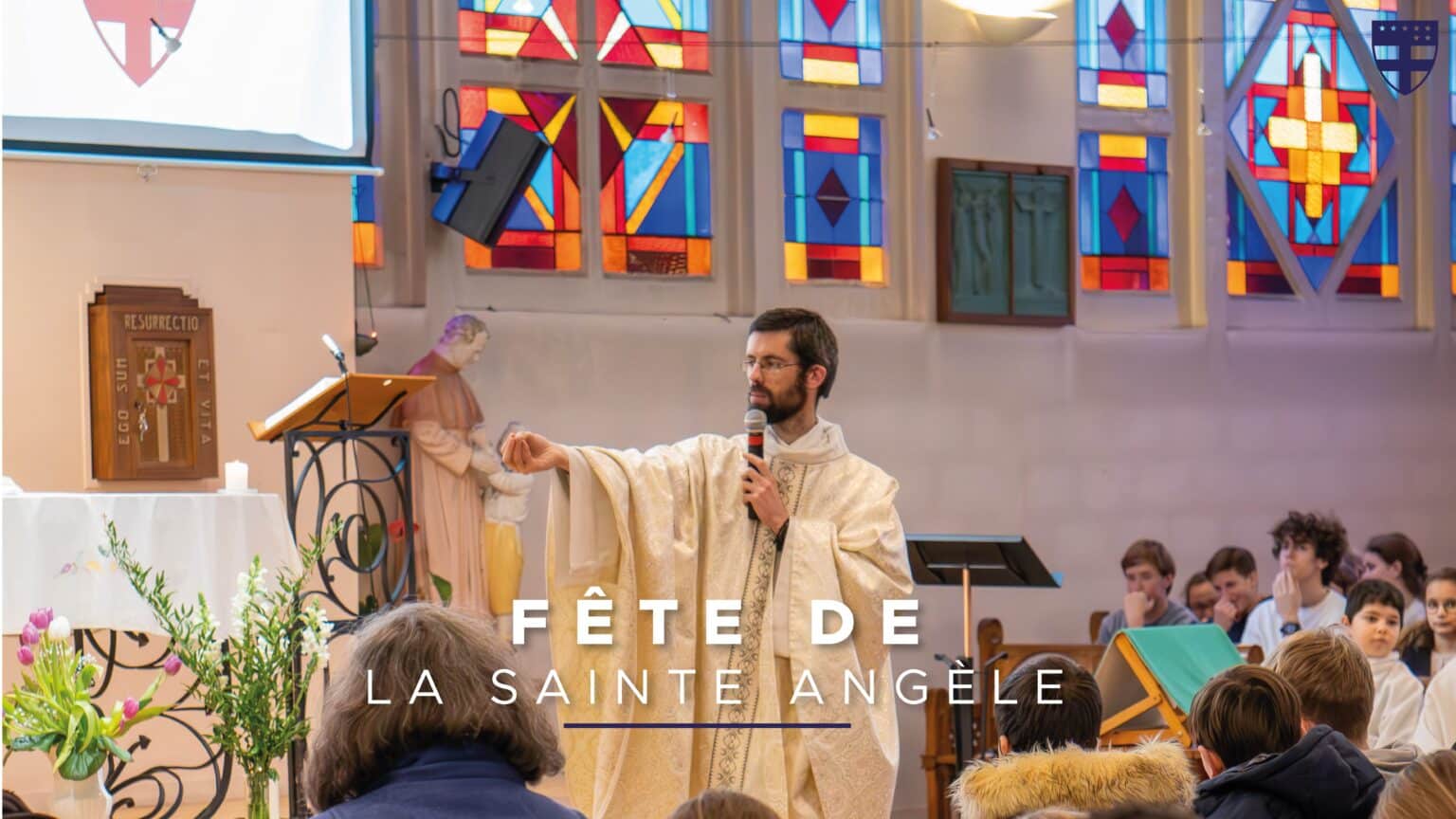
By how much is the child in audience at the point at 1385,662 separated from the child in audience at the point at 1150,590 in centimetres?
229

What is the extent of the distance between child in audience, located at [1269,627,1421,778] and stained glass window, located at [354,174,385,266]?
222 inches

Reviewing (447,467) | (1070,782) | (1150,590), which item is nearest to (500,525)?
(447,467)

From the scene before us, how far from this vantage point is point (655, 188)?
923 centimetres

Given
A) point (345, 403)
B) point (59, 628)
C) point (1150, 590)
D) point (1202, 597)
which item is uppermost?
point (345, 403)

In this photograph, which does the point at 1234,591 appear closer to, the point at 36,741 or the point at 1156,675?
the point at 1156,675

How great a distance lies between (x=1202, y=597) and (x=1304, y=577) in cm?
111

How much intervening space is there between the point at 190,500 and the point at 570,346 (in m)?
3.55

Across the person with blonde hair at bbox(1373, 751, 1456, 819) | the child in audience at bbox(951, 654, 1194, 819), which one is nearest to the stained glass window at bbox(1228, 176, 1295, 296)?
the child in audience at bbox(951, 654, 1194, 819)

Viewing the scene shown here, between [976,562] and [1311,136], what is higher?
[1311,136]

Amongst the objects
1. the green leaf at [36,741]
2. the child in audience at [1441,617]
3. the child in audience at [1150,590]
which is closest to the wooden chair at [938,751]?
the child in audience at [1150,590]

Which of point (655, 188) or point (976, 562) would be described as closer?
point (976, 562)

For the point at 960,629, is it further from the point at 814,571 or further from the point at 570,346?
the point at 814,571

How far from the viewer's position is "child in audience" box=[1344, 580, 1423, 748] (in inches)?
229

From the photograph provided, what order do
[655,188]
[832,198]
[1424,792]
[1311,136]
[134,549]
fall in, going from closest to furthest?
→ [1424,792] → [134,549] → [655,188] → [832,198] → [1311,136]
